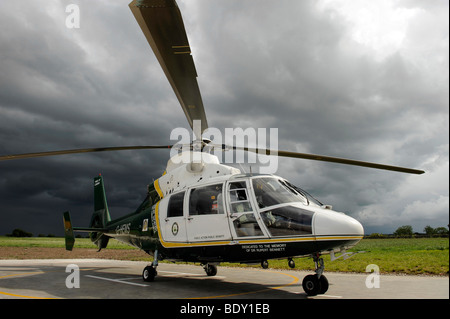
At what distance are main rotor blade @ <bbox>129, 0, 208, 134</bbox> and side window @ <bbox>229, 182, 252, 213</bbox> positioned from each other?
2462mm

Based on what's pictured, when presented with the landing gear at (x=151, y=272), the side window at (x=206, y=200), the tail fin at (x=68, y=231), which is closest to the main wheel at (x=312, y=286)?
the side window at (x=206, y=200)

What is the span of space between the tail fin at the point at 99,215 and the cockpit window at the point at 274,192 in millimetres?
9034

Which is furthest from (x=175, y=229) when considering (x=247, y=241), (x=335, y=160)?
(x=335, y=160)

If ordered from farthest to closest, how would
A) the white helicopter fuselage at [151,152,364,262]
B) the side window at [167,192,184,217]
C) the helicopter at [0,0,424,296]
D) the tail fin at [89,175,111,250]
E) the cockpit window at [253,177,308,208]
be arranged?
the tail fin at [89,175,111,250] → the side window at [167,192,184,217] → the cockpit window at [253,177,308,208] → the white helicopter fuselage at [151,152,364,262] → the helicopter at [0,0,424,296]

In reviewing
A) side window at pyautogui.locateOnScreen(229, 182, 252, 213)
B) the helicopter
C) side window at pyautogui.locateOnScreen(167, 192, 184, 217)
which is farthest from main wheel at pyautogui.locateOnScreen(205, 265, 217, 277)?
side window at pyautogui.locateOnScreen(229, 182, 252, 213)

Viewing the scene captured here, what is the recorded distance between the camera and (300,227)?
6.83m

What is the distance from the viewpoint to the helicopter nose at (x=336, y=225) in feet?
21.3

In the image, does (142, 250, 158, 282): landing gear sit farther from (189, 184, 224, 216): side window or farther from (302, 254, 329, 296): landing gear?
(302, 254, 329, 296): landing gear

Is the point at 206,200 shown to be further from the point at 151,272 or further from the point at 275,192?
the point at 151,272

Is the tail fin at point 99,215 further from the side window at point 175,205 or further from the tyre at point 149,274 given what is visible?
the side window at point 175,205

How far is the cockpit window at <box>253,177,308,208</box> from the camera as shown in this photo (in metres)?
7.39
